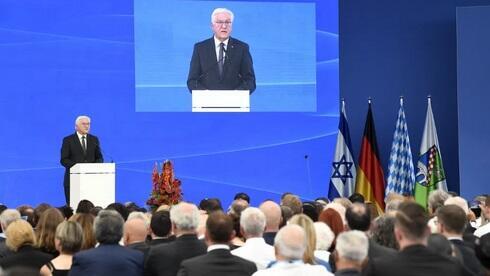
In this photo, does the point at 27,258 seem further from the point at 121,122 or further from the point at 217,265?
the point at 121,122

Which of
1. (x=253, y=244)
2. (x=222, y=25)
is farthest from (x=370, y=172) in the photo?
(x=253, y=244)

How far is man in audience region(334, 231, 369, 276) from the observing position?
166 inches

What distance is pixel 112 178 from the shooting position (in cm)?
938

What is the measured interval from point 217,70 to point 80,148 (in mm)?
2721

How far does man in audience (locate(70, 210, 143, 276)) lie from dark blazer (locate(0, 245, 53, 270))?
35 cm

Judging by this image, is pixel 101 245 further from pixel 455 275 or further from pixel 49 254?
pixel 455 275

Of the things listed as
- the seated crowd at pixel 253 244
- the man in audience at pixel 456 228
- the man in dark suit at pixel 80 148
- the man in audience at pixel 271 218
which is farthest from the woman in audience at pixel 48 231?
the man in dark suit at pixel 80 148

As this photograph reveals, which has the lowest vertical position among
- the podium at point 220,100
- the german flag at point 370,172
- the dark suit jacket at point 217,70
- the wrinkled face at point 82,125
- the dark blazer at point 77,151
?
the german flag at point 370,172

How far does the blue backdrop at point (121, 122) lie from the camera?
11.8 meters

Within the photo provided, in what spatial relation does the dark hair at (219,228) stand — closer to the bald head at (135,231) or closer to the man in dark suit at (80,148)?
the bald head at (135,231)

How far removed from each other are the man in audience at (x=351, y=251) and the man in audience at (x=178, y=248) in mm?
1222

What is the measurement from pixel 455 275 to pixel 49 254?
8.38 ft

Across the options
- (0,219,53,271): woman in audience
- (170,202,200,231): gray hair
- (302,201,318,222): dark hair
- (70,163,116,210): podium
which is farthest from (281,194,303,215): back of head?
(70,163,116,210): podium

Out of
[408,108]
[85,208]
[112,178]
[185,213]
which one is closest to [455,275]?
[185,213]
